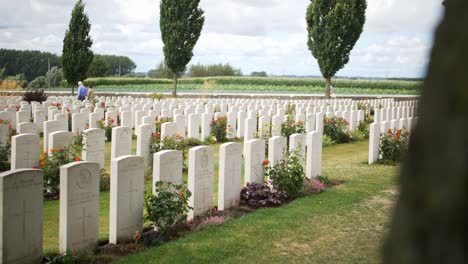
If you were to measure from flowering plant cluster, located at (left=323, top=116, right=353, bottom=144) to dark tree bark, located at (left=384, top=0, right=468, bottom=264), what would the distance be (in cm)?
1626

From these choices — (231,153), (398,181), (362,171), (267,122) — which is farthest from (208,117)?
(398,181)

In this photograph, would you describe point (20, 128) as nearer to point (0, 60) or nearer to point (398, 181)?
point (398, 181)

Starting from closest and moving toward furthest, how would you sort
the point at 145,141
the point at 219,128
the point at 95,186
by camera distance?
the point at 95,186 < the point at 145,141 < the point at 219,128

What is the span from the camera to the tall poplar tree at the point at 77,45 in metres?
34.3

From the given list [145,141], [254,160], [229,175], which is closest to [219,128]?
[145,141]

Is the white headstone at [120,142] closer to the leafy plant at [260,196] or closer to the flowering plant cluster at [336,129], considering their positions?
the leafy plant at [260,196]

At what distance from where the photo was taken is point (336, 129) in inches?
669

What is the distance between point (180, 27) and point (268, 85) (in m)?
38.5

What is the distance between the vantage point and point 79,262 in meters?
5.45

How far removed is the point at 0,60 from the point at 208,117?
62201mm

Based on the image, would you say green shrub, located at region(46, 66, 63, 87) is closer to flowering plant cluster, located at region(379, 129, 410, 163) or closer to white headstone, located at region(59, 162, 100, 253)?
flowering plant cluster, located at region(379, 129, 410, 163)

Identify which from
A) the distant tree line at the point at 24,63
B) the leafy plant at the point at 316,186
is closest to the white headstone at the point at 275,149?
the leafy plant at the point at 316,186

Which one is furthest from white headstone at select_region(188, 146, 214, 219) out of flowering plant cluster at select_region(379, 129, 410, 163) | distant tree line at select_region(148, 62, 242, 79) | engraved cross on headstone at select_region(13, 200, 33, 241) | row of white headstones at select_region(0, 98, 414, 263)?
distant tree line at select_region(148, 62, 242, 79)

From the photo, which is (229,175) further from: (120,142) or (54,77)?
(54,77)
